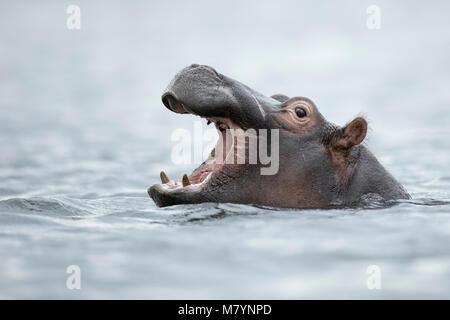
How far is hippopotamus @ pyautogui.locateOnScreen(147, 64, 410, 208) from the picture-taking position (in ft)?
35.0

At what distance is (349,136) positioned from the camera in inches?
441

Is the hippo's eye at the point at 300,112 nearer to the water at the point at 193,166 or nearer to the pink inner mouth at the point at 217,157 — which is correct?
the pink inner mouth at the point at 217,157

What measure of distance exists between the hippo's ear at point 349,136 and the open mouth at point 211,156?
4.05 feet

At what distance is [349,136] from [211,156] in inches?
65.5

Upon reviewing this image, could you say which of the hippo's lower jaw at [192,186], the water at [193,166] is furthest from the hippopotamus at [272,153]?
the water at [193,166]

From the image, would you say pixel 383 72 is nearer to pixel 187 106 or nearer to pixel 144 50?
pixel 144 50

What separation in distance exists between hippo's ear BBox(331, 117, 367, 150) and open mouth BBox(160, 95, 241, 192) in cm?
123

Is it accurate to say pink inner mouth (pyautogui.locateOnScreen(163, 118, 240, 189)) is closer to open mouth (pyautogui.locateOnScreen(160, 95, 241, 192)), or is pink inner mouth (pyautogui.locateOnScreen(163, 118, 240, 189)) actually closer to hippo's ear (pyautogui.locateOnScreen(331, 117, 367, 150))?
open mouth (pyautogui.locateOnScreen(160, 95, 241, 192))

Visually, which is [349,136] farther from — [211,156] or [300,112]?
[211,156]

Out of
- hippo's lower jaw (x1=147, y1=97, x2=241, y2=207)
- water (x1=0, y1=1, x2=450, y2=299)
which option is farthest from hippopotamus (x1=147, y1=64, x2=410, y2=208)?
water (x1=0, y1=1, x2=450, y2=299)

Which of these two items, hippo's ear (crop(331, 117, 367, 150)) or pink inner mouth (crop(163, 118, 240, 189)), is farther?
hippo's ear (crop(331, 117, 367, 150))

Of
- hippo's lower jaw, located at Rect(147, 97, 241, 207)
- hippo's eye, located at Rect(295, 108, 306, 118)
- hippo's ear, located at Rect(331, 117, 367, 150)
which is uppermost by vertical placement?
hippo's eye, located at Rect(295, 108, 306, 118)

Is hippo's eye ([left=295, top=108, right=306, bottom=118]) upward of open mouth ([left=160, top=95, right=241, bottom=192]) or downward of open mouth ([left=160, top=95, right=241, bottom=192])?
upward

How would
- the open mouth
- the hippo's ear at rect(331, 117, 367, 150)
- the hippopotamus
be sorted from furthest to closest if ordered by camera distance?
the hippo's ear at rect(331, 117, 367, 150) < the open mouth < the hippopotamus
